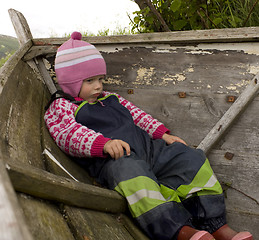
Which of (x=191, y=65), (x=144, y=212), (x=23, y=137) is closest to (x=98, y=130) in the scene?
(x=23, y=137)

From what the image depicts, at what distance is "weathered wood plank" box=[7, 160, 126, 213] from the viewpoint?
2.83 ft

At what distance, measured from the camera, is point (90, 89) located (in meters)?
1.88

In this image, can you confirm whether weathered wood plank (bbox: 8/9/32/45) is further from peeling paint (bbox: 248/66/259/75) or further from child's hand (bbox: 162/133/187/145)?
peeling paint (bbox: 248/66/259/75)

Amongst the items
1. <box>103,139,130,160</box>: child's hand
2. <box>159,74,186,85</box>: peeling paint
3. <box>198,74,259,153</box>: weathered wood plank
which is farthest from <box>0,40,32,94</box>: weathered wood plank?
<box>198,74,259,153</box>: weathered wood plank

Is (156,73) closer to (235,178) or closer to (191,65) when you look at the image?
(191,65)

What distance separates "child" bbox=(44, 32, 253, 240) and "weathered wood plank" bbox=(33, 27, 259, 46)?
22 cm

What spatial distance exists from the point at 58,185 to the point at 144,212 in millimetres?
494

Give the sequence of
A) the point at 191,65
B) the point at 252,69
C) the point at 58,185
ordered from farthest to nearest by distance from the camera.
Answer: the point at 191,65 → the point at 252,69 → the point at 58,185

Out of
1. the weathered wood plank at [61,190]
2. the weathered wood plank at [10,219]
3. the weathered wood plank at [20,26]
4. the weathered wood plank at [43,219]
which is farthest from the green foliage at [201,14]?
the weathered wood plank at [10,219]

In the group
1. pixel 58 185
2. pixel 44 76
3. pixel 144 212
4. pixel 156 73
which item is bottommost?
pixel 144 212

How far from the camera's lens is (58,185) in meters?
1.00

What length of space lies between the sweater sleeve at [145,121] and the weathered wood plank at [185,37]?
37 centimetres

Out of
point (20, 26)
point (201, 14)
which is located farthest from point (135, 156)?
point (201, 14)

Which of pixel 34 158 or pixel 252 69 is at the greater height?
pixel 34 158
